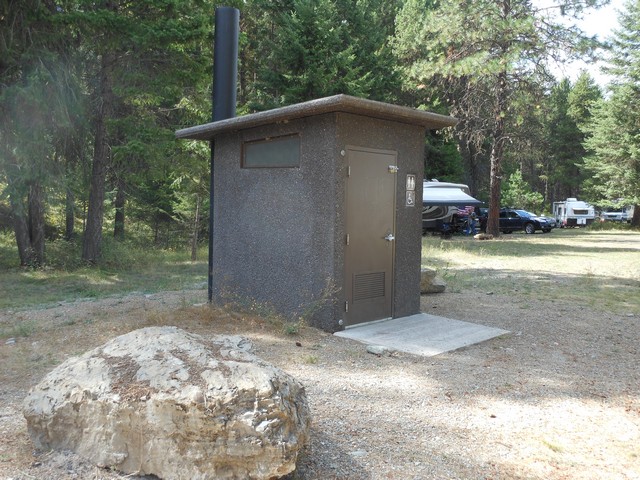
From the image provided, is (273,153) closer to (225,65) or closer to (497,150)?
(225,65)

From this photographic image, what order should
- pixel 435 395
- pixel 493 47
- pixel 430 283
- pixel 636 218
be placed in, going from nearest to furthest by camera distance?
pixel 435 395, pixel 430 283, pixel 493 47, pixel 636 218

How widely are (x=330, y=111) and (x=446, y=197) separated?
18361 millimetres

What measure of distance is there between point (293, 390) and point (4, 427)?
80.8 inches

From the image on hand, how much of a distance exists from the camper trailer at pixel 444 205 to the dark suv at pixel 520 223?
4.63 metres

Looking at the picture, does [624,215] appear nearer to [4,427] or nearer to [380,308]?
[380,308]

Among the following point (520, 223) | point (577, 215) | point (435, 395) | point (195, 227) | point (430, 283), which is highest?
point (577, 215)

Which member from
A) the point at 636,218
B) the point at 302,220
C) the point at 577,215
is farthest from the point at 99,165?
the point at 636,218

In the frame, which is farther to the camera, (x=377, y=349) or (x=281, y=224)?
(x=281, y=224)

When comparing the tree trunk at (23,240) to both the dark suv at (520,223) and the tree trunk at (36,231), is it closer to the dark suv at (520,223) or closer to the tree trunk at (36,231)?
the tree trunk at (36,231)

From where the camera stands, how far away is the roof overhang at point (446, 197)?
23.8 meters

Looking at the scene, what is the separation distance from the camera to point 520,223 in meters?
33.1

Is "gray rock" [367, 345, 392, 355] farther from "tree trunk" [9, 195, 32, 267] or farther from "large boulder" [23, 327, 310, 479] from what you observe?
"tree trunk" [9, 195, 32, 267]

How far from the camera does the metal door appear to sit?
6.85m

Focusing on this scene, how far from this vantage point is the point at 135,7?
13766 millimetres
